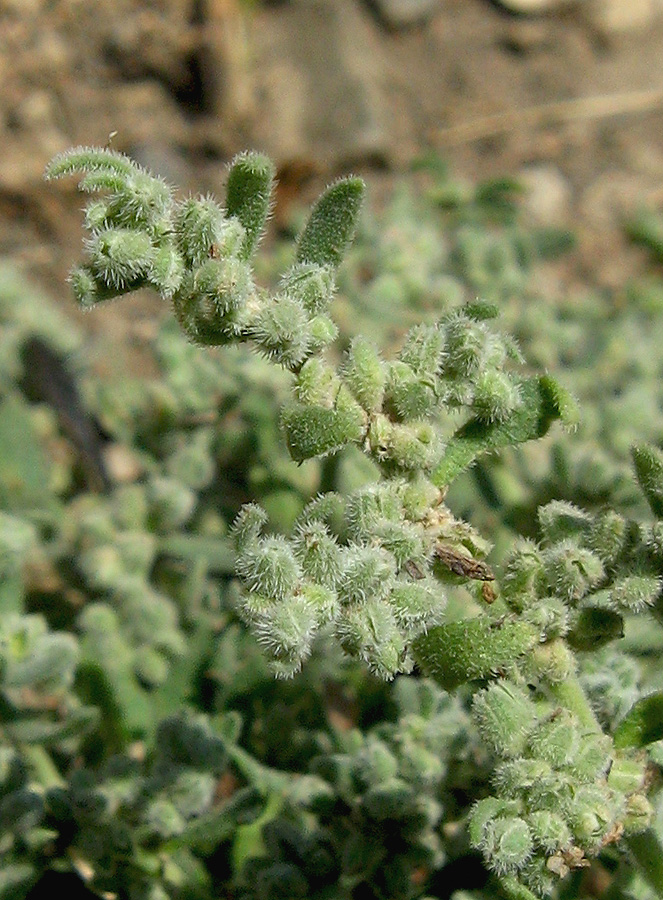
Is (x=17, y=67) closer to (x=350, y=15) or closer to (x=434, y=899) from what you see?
(x=350, y=15)

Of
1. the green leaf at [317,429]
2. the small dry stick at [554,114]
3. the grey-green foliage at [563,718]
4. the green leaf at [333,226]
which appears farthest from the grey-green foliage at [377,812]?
the small dry stick at [554,114]

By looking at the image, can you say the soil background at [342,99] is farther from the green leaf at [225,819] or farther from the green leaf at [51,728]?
the green leaf at [225,819]

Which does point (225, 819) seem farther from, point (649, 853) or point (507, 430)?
point (507, 430)

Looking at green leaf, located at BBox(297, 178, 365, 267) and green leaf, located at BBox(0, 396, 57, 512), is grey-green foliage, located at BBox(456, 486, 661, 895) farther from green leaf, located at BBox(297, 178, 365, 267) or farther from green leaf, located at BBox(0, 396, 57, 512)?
green leaf, located at BBox(0, 396, 57, 512)

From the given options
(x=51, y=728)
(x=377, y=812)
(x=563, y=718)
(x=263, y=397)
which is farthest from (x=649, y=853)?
(x=263, y=397)

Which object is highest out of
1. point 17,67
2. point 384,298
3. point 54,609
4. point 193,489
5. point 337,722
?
point 17,67

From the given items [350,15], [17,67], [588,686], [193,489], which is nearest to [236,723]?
[588,686]
